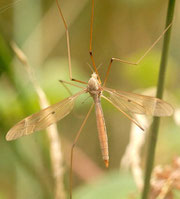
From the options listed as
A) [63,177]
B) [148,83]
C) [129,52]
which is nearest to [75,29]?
[129,52]

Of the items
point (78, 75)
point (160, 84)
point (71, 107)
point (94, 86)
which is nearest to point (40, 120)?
point (71, 107)

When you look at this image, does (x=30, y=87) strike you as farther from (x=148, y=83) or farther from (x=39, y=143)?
(x=148, y=83)

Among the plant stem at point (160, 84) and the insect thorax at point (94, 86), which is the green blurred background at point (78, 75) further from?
the plant stem at point (160, 84)

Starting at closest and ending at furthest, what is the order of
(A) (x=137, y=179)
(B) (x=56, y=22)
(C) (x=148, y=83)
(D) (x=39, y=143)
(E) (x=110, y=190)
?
1. (A) (x=137, y=179)
2. (D) (x=39, y=143)
3. (E) (x=110, y=190)
4. (C) (x=148, y=83)
5. (B) (x=56, y=22)

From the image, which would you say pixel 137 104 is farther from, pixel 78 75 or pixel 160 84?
pixel 78 75

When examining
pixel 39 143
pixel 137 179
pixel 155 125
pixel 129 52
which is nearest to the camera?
pixel 155 125

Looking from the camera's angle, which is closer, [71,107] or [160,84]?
[160,84]

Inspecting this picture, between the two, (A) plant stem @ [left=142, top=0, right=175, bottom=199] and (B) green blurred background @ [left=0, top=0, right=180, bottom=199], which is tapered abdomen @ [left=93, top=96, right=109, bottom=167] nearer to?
(B) green blurred background @ [left=0, top=0, right=180, bottom=199]
